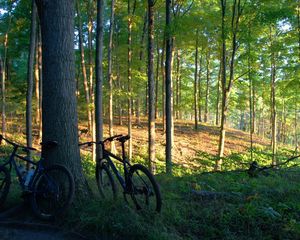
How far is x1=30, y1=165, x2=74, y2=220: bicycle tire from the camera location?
13.9 feet

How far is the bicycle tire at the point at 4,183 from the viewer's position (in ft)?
15.2

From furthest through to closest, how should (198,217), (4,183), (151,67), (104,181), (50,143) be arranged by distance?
(151,67) < (104,181) < (4,183) < (50,143) < (198,217)

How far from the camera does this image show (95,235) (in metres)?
3.69

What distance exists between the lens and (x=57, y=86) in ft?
15.2

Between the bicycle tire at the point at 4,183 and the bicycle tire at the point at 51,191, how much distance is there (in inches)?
22.6

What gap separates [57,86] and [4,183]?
188 centimetres

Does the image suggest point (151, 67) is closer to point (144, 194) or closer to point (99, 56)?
point (99, 56)

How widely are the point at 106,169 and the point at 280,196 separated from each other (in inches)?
136

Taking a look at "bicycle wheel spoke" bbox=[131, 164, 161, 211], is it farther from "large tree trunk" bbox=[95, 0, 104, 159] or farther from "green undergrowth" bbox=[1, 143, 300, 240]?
"large tree trunk" bbox=[95, 0, 104, 159]

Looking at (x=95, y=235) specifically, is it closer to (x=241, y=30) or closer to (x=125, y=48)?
(x=241, y=30)

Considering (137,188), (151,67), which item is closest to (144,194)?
(137,188)

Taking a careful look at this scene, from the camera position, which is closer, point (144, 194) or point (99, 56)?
point (144, 194)

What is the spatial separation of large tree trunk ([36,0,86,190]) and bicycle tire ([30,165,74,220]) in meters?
0.21

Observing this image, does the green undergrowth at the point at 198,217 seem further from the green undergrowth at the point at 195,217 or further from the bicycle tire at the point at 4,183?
the bicycle tire at the point at 4,183
